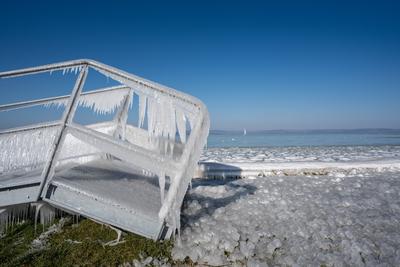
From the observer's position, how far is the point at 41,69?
3.42 m

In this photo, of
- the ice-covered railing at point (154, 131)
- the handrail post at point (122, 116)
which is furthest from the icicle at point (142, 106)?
the handrail post at point (122, 116)

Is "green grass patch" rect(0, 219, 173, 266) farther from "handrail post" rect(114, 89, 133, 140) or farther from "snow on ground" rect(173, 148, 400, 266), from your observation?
"handrail post" rect(114, 89, 133, 140)

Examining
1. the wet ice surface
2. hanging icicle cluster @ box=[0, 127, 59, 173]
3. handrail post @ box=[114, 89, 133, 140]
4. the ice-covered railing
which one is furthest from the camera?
the wet ice surface

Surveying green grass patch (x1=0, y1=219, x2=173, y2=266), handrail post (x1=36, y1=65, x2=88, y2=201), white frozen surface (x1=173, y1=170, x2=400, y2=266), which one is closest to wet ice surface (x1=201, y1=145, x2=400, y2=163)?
white frozen surface (x1=173, y1=170, x2=400, y2=266)

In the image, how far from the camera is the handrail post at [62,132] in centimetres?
308

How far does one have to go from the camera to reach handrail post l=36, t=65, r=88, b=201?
3.08 metres

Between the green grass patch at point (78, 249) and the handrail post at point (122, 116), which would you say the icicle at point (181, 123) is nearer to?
the green grass patch at point (78, 249)

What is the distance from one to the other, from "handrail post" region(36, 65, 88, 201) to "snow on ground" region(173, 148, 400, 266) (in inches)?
58.6

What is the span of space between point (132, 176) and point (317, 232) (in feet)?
9.43

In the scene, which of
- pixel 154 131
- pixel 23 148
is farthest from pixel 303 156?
pixel 23 148

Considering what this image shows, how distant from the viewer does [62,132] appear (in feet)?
10.5

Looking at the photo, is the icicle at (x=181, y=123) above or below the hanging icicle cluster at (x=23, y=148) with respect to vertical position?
above

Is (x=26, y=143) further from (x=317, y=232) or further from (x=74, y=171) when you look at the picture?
(x=317, y=232)

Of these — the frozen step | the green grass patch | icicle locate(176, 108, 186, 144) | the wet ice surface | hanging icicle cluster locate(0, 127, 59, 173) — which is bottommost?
the wet ice surface
